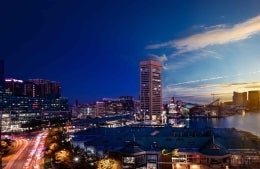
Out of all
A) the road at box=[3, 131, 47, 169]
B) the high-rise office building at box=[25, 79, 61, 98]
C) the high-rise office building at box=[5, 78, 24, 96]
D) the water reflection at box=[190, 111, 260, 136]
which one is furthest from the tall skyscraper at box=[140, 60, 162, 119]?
the road at box=[3, 131, 47, 169]

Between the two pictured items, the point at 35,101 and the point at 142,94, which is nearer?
the point at 35,101

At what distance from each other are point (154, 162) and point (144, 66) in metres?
33.1

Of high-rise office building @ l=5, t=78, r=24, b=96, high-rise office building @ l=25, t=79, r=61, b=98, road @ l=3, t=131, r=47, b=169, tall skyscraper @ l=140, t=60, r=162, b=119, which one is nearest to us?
road @ l=3, t=131, r=47, b=169

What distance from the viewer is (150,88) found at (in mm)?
39938

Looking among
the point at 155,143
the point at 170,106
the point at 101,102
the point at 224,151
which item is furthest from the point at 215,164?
the point at 101,102

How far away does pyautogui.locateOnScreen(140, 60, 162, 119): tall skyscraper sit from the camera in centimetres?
3962

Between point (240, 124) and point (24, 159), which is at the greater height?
point (24, 159)

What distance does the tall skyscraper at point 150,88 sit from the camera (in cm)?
3962

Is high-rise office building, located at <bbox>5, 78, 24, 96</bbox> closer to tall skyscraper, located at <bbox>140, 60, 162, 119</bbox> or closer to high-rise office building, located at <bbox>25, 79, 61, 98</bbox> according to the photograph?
high-rise office building, located at <bbox>25, 79, 61, 98</bbox>

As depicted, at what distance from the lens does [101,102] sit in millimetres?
51781

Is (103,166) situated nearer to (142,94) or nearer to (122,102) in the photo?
(142,94)

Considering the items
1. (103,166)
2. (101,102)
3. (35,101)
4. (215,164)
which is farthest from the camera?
(101,102)

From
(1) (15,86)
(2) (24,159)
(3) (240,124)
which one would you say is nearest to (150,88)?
(3) (240,124)

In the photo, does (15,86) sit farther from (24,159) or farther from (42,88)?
(24,159)
